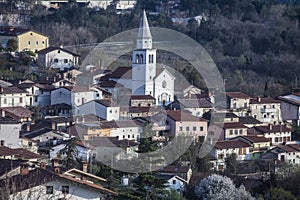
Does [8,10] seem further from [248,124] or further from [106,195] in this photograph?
[106,195]

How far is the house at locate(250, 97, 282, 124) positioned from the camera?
709 inches

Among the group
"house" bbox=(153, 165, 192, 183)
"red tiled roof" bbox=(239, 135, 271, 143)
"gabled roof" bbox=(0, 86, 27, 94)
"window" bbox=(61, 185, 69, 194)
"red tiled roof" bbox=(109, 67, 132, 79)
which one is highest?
"window" bbox=(61, 185, 69, 194)

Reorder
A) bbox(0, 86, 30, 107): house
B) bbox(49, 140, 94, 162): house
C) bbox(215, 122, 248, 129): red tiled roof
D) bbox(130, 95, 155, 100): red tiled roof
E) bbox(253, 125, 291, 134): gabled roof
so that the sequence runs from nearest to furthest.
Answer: bbox(49, 140, 94, 162): house
bbox(215, 122, 248, 129): red tiled roof
bbox(253, 125, 291, 134): gabled roof
bbox(0, 86, 30, 107): house
bbox(130, 95, 155, 100): red tiled roof

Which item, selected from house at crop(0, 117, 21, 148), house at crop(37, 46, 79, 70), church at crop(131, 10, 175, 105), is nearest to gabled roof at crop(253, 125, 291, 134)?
church at crop(131, 10, 175, 105)

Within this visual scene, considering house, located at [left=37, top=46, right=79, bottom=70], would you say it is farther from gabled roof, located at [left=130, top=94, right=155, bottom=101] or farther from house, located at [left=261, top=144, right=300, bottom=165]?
house, located at [left=261, top=144, right=300, bottom=165]

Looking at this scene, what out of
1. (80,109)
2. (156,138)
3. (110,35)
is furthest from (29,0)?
(156,138)

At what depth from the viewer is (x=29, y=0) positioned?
28312 millimetres

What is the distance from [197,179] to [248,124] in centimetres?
442

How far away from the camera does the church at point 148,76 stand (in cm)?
1809

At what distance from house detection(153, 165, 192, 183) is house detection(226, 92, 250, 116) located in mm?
4991

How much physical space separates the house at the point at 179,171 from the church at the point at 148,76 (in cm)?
509

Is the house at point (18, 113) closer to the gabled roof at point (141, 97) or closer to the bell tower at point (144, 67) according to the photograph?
the gabled roof at point (141, 97)

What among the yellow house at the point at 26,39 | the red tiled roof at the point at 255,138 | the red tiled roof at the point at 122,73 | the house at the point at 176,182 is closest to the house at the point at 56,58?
the yellow house at the point at 26,39

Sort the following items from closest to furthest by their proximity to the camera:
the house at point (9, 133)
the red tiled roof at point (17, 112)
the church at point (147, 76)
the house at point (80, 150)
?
the house at point (80, 150) → the house at point (9, 133) → the red tiled roof at point (17, 112) → the church at point (147, 76)
